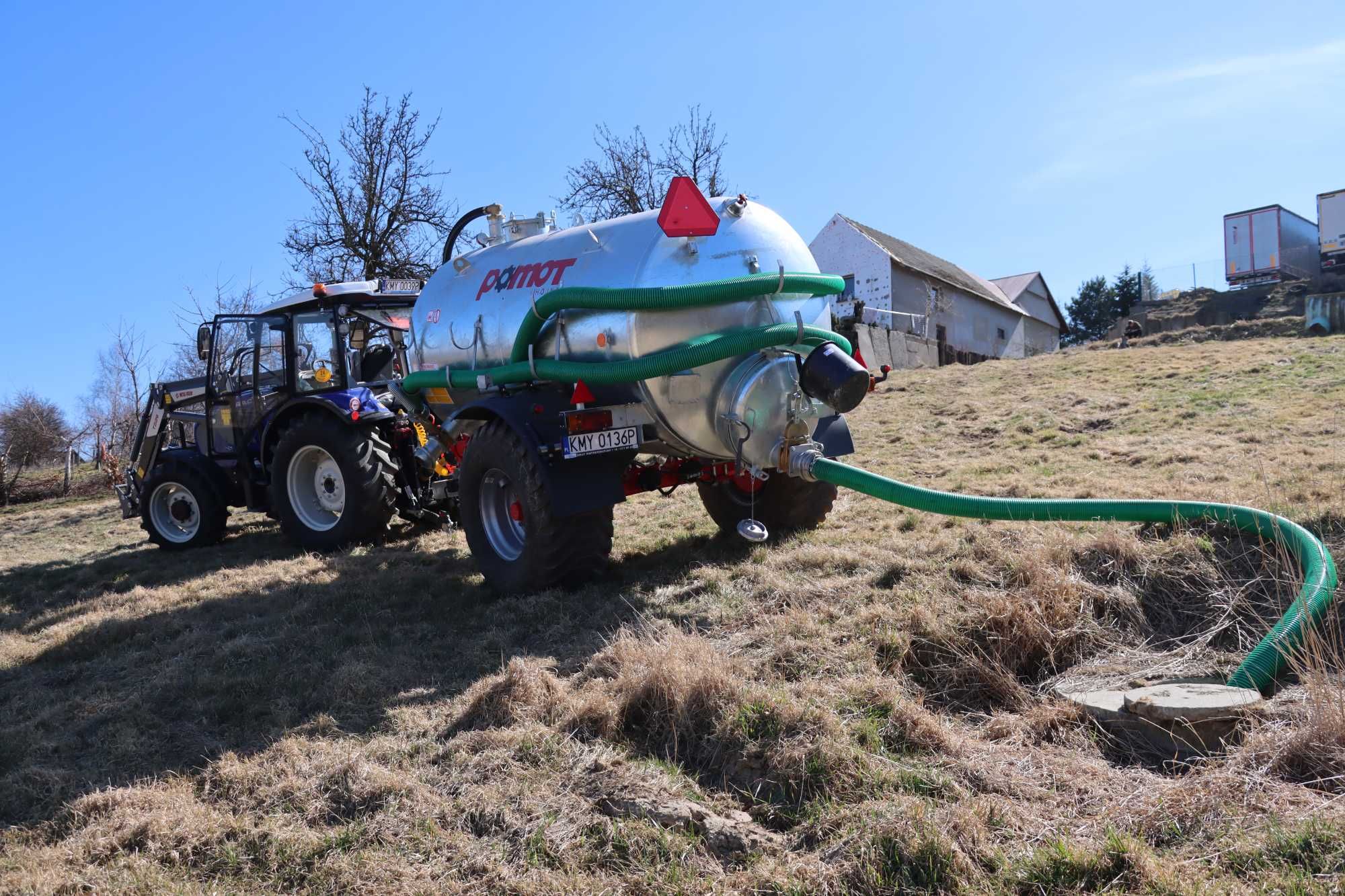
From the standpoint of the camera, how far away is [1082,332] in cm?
5053

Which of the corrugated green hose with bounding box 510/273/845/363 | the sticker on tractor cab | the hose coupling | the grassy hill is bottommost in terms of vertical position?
the grassy hill

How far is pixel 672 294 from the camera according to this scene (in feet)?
17.8

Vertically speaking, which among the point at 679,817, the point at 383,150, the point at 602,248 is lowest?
the point at 679,817

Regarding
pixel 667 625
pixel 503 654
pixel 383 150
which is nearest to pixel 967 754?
pixel 667 625

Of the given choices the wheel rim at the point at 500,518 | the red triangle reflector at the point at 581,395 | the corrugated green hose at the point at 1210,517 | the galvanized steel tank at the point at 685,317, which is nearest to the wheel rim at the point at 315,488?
the wheel rim at the point at 500,518

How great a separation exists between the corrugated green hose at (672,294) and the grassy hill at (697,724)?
66.4 inches

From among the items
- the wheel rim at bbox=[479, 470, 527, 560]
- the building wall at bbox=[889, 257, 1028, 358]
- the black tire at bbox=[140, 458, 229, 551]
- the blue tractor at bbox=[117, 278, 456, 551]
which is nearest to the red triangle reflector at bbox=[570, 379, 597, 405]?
the wheel rim at bbox=[479, 470, 527, 560]

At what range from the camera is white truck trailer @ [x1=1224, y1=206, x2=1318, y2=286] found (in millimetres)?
36125

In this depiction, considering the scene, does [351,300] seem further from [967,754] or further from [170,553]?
[967,754]

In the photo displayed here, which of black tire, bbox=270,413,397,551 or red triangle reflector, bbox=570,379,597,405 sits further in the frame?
black tire, bbox=270,413,397,551

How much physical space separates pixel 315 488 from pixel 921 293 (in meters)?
28.1

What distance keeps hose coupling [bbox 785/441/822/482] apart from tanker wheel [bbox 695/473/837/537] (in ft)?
3.63

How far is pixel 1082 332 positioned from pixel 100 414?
4514 centimetres

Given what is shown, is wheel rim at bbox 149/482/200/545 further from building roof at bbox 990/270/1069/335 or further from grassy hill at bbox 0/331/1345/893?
building roof at bbox 990/270/1069/335
